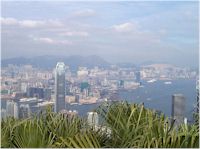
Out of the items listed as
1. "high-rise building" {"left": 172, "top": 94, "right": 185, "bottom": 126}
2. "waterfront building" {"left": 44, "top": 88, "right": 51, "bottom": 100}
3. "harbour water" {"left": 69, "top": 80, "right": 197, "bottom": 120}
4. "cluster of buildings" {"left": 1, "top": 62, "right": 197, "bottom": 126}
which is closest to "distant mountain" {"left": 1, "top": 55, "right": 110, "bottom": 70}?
"cluster of buildings" {"left": 1, "top": 62, "right": 197, "bottom": 126}

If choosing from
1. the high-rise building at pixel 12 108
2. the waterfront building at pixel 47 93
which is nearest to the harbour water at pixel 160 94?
the waterfront building at pixel 47 93

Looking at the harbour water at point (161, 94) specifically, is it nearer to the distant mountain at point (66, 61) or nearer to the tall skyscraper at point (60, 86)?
the tall skyscraper at point (60, 86)

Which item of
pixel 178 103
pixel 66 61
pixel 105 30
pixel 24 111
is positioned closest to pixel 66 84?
pixel 66 61

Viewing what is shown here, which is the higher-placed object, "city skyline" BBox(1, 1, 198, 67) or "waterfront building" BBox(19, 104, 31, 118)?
"city skyline" BBox(1, 1, 198, 67)

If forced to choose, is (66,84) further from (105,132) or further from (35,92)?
(105,132)

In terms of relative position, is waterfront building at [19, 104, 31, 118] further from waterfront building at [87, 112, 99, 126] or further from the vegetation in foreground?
waterfront building at [87, 112, 99, 126]

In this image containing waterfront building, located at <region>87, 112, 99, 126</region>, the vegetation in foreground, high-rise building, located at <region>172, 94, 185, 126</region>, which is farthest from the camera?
high-rise building, located at <region>172, 94, 185, 126</region>

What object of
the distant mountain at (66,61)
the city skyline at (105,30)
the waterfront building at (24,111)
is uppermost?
the city skyline at (105,30)
